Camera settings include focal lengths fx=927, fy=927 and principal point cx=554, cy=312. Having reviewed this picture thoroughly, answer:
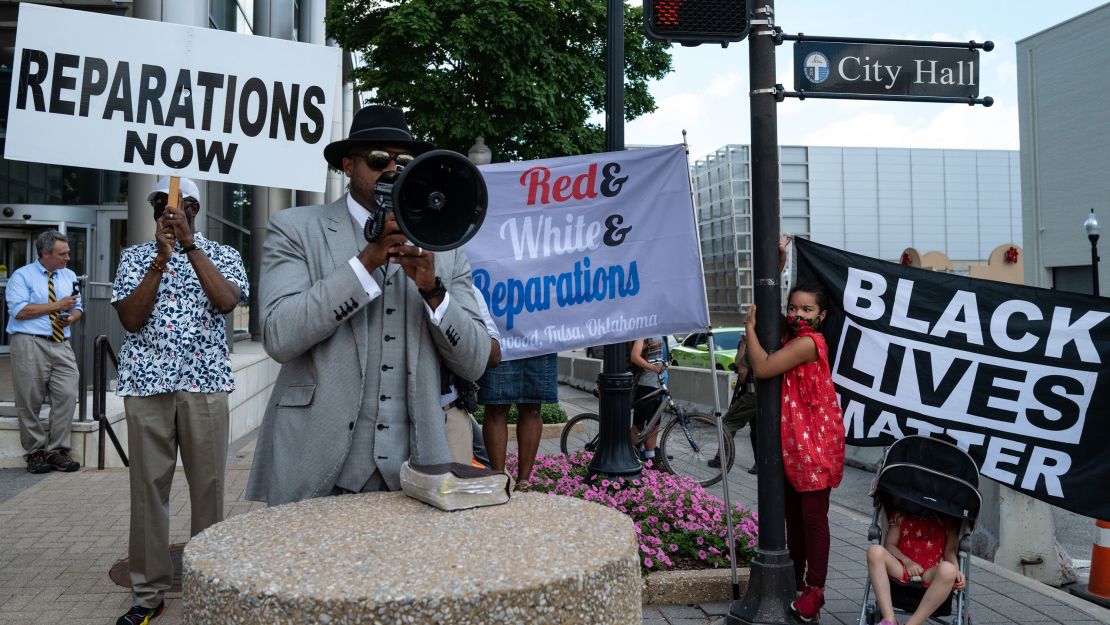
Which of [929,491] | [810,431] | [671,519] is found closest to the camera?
[929,491]

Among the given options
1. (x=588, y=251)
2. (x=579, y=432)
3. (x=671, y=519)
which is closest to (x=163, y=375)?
(x=588, y=251)

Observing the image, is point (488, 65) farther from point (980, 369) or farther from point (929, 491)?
point (929, 491)

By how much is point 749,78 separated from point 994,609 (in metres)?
3.10

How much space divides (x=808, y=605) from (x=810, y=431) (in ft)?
2.75

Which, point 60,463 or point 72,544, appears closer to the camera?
point 72,544

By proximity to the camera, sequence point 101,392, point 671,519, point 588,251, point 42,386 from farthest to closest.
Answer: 1. point 42,386
2. point 101,392
3. point 671,519
4. point 588,251

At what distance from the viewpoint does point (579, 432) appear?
10.6 meters

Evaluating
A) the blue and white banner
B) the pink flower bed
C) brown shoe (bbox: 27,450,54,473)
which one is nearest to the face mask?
the blue and white banner

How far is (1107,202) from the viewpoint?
30.9 meters

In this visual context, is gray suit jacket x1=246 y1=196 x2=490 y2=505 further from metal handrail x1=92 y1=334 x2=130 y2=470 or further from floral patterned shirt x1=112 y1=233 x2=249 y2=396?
metal handrail x1=92 y1=334 x2=130 y2=470

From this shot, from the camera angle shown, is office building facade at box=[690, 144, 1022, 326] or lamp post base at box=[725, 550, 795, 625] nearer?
lamp post base at box=[725, 550, 795, 625]

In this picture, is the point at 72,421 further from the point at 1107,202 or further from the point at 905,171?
the point at 905,171

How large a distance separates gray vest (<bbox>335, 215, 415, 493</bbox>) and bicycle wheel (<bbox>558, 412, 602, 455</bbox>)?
7.52 meters

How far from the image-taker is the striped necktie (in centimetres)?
834
